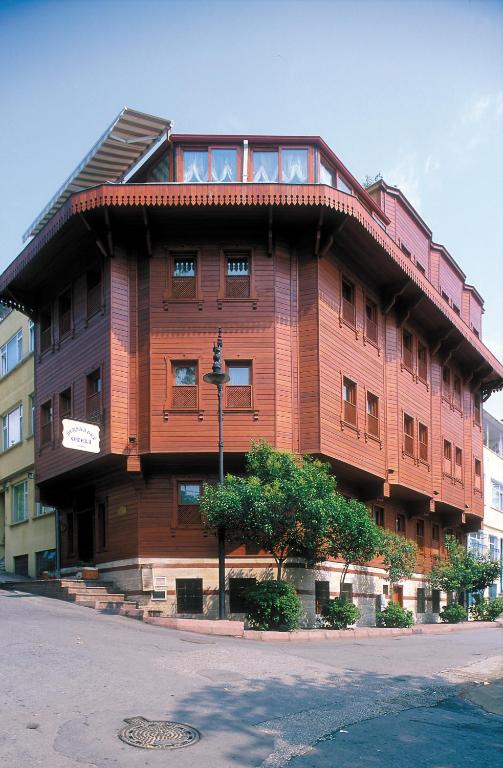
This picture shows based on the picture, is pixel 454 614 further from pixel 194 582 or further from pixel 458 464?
pixel 194 582

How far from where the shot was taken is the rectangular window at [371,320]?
93.4 ft

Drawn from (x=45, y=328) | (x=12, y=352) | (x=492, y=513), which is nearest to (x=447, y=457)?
(x=492, y=513)

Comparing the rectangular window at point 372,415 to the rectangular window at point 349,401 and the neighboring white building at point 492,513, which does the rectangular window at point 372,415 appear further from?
the neighboring white building at point 492,513

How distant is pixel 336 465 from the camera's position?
83.6 feet

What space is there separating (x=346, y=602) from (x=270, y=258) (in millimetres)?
9933

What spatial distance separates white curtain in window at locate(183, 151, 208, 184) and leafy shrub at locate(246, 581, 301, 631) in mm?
12016

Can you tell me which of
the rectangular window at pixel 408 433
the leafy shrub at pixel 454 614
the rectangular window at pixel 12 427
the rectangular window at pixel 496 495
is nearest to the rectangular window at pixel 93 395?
the rectangular window at pixel 12 427

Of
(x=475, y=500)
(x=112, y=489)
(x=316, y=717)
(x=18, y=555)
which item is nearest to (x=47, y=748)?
(x=316, y=717)

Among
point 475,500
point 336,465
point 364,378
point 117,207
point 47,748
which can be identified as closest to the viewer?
point 47,748

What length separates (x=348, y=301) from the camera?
27.3 metres

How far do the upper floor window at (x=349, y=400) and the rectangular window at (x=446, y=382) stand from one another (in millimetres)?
10051

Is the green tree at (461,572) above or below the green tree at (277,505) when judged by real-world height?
below

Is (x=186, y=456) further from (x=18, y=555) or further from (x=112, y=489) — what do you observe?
(x=18, y=555)

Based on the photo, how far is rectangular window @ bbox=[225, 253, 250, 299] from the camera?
24.9 m
